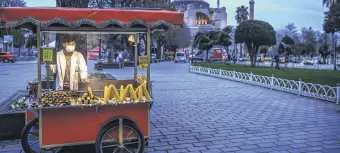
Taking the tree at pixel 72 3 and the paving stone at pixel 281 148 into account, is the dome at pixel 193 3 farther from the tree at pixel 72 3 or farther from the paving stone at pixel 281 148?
the paving stone at pixel 281 148

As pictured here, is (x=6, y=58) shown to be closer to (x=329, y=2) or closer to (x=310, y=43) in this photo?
(x=329, y=2)

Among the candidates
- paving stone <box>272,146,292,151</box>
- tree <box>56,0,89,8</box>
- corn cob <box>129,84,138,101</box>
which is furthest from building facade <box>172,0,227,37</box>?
corn cob <box>129,84,138,101</box>

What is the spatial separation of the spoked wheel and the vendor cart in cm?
2

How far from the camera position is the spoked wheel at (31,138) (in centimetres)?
510

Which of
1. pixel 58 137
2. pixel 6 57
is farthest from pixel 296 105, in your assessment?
pixel 6 57

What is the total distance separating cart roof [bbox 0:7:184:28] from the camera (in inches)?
174

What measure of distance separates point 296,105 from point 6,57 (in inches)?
1697

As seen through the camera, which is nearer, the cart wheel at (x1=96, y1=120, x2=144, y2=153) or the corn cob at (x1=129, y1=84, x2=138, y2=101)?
the cart wheel at (x1=96, y1=120, x2=144, y2=153)

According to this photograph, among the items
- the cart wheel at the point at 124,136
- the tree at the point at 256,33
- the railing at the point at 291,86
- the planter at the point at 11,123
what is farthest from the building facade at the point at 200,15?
the cart wheel at the point at 124,136

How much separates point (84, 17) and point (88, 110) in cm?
141

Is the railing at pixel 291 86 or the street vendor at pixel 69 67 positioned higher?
the street vendor at pixel 69 67

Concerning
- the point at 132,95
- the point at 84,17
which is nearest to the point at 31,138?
the point at 132,95

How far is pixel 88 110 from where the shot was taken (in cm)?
486

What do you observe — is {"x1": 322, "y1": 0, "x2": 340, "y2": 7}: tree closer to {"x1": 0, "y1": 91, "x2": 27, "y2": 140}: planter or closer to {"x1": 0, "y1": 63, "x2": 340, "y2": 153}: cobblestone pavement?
{"x1": 0, "y1": 63, "x2": 340, "y2": 153}: cobblestone pavement
